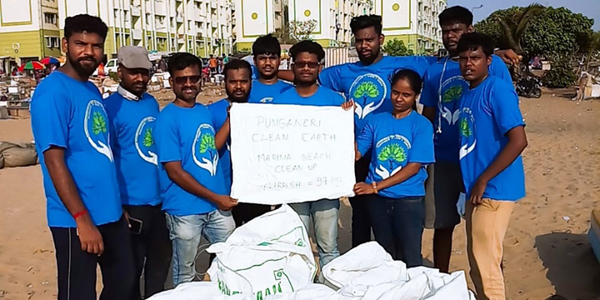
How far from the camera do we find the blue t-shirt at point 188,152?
327 centimetres

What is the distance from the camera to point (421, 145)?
3.50 m

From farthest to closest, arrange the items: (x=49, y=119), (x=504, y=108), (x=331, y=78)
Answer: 1. (x=331, y=78)
2. (x=504, y=108)
3. (x=49, y=119)

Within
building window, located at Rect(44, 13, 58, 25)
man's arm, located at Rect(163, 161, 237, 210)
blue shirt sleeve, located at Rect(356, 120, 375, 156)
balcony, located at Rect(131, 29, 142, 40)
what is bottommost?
man's arm, located at Rect(163, 161, 237, 210)

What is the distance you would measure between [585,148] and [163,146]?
1038 centimetres

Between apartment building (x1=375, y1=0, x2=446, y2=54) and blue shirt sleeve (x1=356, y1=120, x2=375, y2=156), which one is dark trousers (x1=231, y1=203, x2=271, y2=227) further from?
apartment building (x1=375, y1=0, x2=446, y2=54)

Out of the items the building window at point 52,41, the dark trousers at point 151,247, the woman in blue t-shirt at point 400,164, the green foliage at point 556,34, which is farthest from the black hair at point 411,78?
the building window at point 52,41

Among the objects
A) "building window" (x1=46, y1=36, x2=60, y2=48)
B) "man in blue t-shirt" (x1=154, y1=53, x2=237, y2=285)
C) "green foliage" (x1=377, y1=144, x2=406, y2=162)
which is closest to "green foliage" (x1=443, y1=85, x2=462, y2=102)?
"green foliage" (x1=377, y1=144, x2=406, y2=162)

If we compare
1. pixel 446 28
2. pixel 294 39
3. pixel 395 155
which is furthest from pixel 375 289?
pixel 294 39

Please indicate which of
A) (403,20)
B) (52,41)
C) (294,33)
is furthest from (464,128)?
(403,20)

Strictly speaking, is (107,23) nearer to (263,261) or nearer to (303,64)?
(303,64)

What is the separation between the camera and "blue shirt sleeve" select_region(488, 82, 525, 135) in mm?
3123

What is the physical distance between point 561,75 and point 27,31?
137 ft

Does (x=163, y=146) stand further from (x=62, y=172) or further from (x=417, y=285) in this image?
(x=417, y=285)

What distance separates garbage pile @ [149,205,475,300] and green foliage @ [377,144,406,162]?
79 centimetres
